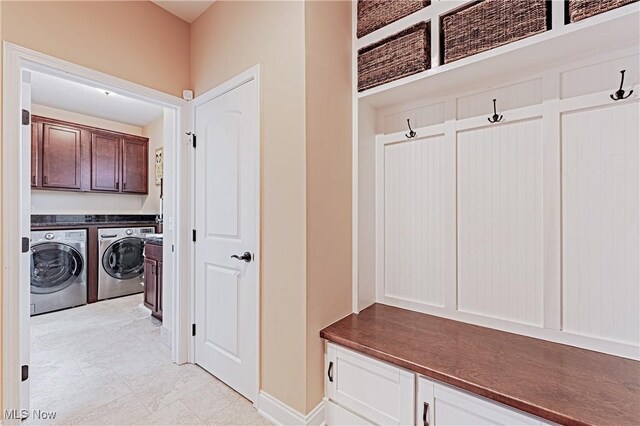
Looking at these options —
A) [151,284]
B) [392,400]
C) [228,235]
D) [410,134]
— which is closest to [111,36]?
[228,235]

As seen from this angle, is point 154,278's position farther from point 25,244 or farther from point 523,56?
point 523,56

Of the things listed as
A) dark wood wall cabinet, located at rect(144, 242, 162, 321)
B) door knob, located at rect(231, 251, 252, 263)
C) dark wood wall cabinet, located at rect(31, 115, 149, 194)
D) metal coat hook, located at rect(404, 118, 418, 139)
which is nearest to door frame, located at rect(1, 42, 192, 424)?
door knob, located at rect(231, 251, 252, 263)

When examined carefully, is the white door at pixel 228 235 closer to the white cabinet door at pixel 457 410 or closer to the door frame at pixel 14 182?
the door frame at pixel 14 182

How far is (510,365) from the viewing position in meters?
1.27

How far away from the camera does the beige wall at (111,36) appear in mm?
1594

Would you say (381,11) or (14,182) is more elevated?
(381,11)

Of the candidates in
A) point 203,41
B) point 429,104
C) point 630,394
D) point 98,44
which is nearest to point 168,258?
point 98,44

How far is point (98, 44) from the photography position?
187 cm

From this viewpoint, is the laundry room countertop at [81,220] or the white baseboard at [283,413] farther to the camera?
the laundry room countertop at [81,220]

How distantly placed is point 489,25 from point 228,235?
188 cm

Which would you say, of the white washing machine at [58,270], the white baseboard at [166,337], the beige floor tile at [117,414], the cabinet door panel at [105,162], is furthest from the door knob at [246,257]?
the cabinet door panel at [105,162]

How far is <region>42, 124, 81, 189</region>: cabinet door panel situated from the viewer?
12.9ft

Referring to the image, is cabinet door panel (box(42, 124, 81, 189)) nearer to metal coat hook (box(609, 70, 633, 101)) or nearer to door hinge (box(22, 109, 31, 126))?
door hinge (box(22, 109, 31, 126))

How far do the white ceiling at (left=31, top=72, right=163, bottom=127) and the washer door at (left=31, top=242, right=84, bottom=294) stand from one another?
6.15 ft
